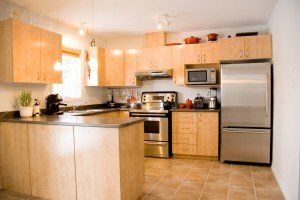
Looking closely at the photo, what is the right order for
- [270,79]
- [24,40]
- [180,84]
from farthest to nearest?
[180,84] < [270,79] < [24,40]

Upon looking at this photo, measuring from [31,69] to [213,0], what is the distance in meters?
2.77

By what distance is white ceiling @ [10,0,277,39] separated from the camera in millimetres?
3520

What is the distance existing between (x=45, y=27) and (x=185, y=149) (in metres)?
3.39

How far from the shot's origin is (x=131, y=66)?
210 inches

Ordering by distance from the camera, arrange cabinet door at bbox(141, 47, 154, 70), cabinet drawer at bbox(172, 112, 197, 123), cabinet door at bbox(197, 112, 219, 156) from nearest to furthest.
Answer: cabinet door at bbox(197, 112, 219, 156) < cabinet drawer at bbox(172, 112, 197, 123) < cabinet door at bbox(141, 47, 154, 70)

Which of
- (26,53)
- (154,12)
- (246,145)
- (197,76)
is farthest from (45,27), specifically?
(246,145)

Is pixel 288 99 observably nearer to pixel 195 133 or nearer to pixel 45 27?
pixel 195 133

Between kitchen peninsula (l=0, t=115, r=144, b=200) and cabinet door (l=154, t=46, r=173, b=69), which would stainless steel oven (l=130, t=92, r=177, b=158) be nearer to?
cabinet door (l=154, t=46, r=173, b=69)

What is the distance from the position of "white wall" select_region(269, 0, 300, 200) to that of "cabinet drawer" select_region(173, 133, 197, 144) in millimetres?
1450

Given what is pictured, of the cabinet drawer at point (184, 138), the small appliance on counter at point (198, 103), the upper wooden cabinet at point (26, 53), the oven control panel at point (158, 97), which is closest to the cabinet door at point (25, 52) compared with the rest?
the upper wooden cabinet at point (26, 53)

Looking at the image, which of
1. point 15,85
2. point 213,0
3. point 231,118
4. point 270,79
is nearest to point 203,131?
point 231,118

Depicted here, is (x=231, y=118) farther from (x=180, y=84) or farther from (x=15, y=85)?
(x=15, y=85)

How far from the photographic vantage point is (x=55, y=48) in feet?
12.3

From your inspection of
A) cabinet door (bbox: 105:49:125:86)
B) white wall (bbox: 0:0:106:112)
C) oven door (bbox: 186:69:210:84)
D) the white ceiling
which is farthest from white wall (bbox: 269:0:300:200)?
white wall (bbox: 0:0:106:112)
